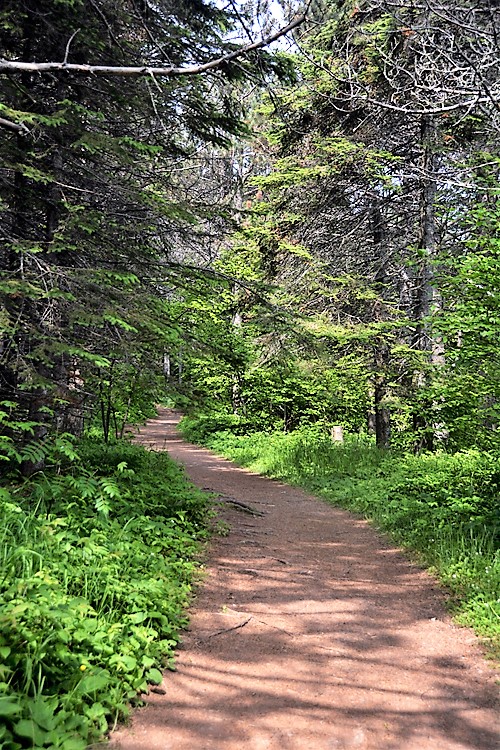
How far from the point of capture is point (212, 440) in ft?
59.9

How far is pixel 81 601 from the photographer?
139 inches

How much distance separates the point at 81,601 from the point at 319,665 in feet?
5.53

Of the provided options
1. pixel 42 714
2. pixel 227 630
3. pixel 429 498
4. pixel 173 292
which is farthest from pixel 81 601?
pixel 429 498

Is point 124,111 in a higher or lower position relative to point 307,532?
higher

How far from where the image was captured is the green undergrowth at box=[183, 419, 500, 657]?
202 inches

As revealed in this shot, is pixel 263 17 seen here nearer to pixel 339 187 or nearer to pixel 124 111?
pixel 124 111

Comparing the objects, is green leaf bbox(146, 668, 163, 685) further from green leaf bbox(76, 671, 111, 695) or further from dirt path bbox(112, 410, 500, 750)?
green leaf bbox(76, 671, 111, 695)

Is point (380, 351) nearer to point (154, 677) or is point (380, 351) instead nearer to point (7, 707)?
point (154, 677)

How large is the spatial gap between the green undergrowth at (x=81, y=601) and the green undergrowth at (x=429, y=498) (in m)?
2.48

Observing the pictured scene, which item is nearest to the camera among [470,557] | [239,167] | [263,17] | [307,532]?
[263,17]

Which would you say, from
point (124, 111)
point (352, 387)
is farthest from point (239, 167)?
point (124, 111)

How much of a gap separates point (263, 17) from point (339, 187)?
7.58m

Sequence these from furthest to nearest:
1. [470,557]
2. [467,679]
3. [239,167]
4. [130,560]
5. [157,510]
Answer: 1. [239,167]
2. [157,510]
3. [470,557]
4. [130,560]
5. [467,679]

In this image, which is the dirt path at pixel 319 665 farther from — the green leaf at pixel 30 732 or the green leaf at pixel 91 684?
the green leaf at pixel 30 732
